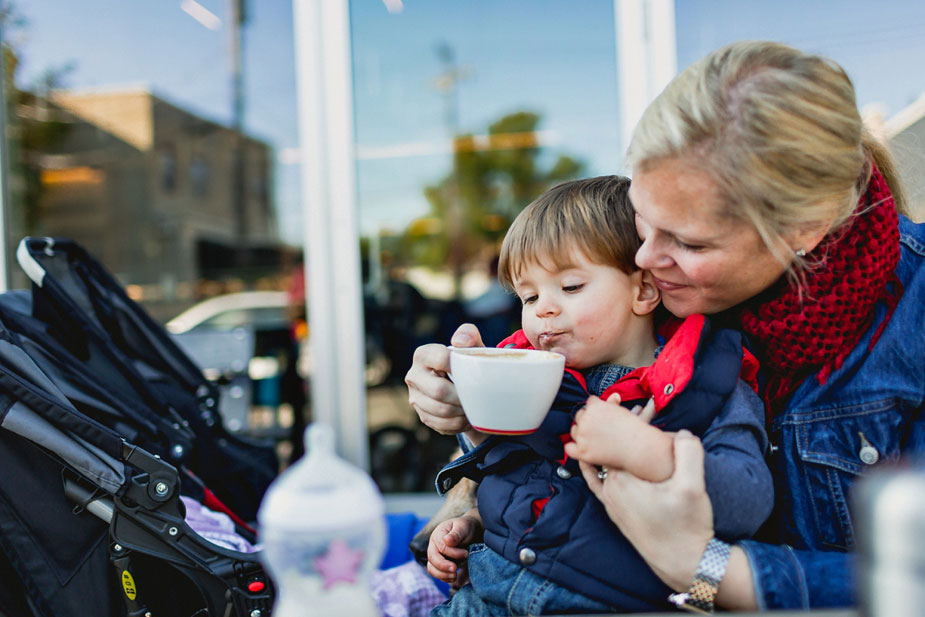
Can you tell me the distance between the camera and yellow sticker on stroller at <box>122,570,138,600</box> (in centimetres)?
126

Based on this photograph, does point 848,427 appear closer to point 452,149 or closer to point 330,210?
point 330,210

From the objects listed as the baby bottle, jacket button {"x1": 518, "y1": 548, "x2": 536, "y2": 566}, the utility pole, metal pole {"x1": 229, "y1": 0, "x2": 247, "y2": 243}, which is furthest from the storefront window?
the baby bottle

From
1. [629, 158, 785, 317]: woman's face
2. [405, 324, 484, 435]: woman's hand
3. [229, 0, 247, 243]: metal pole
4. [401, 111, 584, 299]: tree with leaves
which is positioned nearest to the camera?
[629, 158, 785, 317]: woman's face

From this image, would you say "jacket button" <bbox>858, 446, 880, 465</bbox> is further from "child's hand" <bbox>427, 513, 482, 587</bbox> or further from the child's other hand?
"child's hand" <bbox>427, 513, 482, 587</bbox>

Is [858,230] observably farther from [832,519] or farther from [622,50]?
[622,50]

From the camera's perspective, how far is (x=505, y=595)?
1.03 meters

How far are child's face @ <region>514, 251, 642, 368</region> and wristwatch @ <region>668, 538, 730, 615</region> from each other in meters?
0.39

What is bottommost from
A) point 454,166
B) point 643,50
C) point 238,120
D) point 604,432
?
point 604,432

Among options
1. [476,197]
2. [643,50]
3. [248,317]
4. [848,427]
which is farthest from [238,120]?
[848,427]

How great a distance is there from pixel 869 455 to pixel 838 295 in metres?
0.25

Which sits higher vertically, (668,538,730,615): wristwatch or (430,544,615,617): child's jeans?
(668,538,730,615): wristwatch

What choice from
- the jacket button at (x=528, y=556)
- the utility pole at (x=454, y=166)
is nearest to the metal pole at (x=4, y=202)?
the jacket button at (x=528, y=556)

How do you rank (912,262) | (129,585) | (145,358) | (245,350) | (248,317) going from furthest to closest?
(248,317), (245,350), (145,358), (129,585), (912,262)

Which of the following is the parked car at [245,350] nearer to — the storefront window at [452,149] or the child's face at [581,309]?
the storefront window at [452,149]
